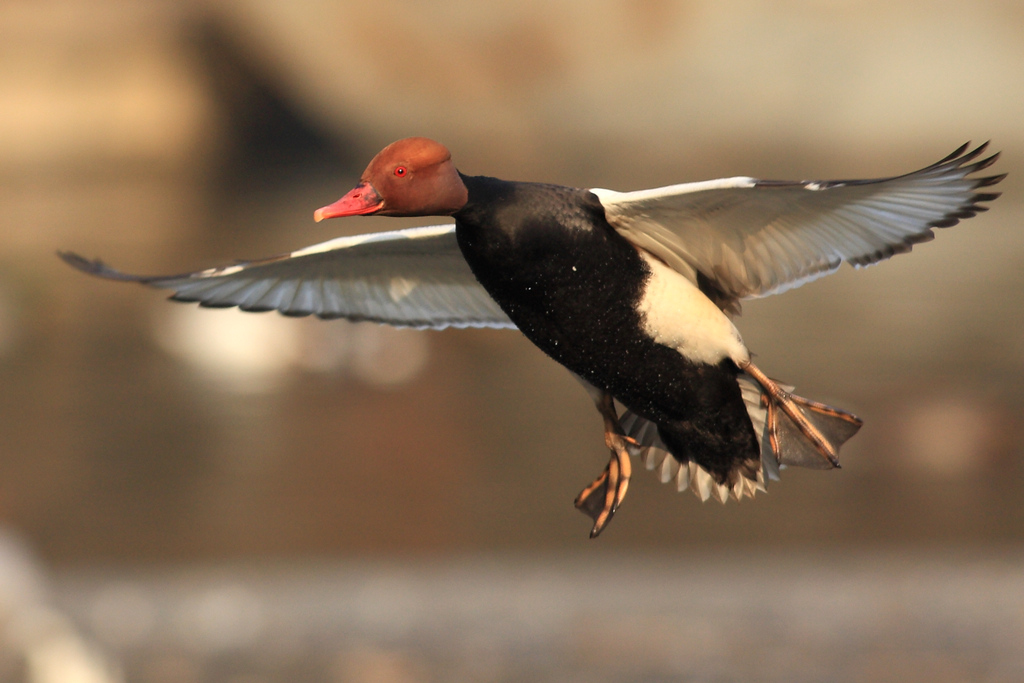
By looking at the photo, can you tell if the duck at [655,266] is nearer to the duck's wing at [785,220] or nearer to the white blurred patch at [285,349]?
the duck's wing at [785,220]

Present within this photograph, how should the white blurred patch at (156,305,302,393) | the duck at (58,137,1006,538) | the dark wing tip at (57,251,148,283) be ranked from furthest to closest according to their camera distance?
1. the white blurred patch at (156,305,302,393)
2. the dark wing tip at (57,251,148,283)
3. the duck at (58,137,1006,538)

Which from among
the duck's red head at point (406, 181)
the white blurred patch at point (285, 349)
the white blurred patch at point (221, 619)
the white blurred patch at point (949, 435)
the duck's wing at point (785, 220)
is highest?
the duck's red head at point (406, 181)

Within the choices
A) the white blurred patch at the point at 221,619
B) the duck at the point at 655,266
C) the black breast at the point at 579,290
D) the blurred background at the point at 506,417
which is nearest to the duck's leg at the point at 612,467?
the duck at the point at 655,266

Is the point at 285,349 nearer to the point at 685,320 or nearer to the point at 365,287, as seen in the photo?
the point at 365,287

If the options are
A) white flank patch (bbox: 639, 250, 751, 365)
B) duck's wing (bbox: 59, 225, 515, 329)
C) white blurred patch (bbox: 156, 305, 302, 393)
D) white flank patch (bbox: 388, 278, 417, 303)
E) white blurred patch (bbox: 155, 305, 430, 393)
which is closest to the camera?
white flank patch (bbox: 639, 250, 751, 365)

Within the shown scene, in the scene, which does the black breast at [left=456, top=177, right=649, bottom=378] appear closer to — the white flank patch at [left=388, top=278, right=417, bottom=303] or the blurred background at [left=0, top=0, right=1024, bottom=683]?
the white flank patch at [left=388, top=278, right=417, bottom=303]

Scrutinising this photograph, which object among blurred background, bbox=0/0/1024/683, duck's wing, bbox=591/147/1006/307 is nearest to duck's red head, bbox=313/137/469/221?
duck's wing, bbox=591/147/1006/307
